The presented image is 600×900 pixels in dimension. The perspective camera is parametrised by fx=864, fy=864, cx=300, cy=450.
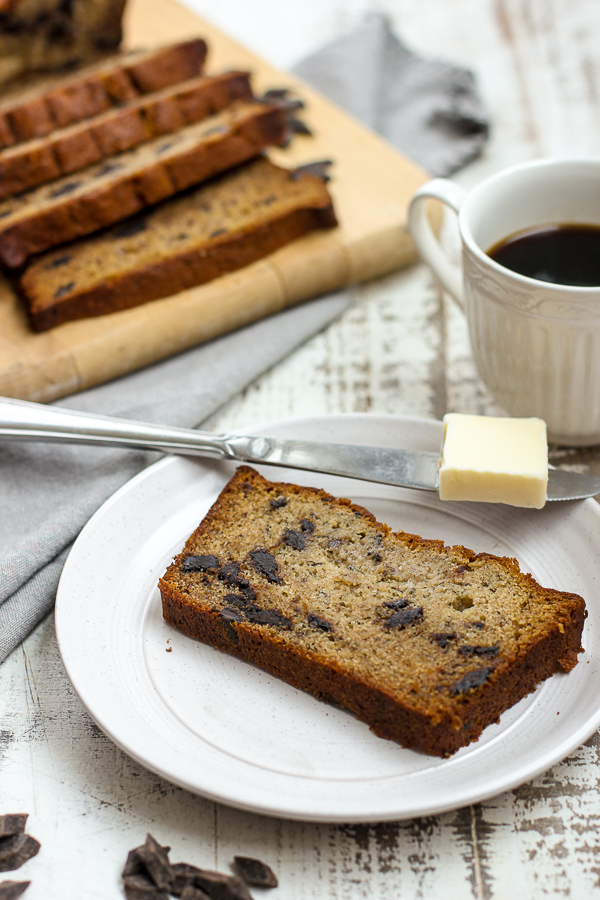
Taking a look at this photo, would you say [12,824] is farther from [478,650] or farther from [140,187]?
[140,187]

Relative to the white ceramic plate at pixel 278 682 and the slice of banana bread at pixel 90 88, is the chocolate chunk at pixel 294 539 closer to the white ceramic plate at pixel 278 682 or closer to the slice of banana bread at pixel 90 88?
the white ceramic plate at pixel 278 682

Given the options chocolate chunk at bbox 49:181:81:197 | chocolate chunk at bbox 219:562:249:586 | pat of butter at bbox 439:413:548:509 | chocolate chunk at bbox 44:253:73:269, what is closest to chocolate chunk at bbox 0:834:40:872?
chocolate chunk at bbox 219:562:249:586

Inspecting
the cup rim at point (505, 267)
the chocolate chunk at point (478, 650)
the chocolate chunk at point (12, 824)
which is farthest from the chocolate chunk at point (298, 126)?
the chocolate chunk at point (12, 824)

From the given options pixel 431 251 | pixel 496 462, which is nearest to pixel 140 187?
pixel 431 251

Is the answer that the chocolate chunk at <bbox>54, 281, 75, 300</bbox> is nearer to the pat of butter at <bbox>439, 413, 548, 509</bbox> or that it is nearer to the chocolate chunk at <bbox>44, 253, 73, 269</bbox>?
the chocolate chunk at <bbox>44, 253, 73, 269</bbox>

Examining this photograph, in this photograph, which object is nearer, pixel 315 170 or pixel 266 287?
pixel 266 287

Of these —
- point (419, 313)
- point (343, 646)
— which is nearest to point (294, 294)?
point (419, 313)
